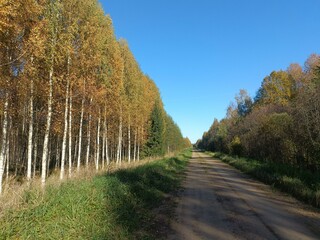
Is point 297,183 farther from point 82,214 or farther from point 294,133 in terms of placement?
point 82,214

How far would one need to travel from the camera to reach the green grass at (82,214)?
21.3 ft

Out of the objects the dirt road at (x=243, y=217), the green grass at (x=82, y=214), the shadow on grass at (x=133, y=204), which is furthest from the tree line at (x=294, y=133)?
the green grass at (x=82, y=214)

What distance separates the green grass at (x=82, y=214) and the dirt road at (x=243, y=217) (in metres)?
1.26

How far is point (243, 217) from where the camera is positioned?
31.5ft

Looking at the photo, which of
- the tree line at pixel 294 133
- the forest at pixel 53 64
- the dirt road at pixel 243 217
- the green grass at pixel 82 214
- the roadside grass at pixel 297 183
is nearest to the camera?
the green grass at pixel 82 214

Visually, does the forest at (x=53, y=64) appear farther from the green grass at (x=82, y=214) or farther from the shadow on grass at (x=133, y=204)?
the green grass at (x=82, y=214)

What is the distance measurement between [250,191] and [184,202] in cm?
439

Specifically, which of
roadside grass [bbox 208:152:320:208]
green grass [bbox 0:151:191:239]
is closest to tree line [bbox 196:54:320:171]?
roadside grass [bbox 208:152:320:208]

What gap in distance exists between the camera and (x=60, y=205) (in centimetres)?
788

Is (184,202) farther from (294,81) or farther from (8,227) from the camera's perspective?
(294,81)

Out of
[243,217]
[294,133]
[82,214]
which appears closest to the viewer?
[82,214]

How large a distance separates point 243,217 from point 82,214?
16.5ft

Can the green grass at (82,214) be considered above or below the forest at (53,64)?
below

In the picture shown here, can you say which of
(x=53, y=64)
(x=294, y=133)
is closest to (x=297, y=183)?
(x=294, y=133)
